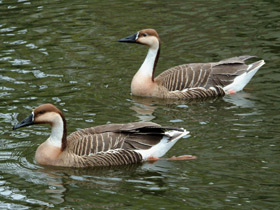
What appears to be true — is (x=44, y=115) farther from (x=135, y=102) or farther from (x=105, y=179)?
(x=135, y=102)

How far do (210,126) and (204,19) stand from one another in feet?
24.3

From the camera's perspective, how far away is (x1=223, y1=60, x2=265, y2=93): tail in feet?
48.5

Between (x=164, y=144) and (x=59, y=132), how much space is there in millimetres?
1790

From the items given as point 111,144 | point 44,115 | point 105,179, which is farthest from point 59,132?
point 105,179

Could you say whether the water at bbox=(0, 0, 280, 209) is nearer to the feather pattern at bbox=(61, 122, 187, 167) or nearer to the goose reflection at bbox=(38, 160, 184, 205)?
the goose reflection at bbox=(38, 160, 184, 205)

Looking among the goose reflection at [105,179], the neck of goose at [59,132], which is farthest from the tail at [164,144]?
the neck of goose at [59,132]

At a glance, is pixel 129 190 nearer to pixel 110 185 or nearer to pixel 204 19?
pixel 110 185

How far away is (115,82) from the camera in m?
15.4

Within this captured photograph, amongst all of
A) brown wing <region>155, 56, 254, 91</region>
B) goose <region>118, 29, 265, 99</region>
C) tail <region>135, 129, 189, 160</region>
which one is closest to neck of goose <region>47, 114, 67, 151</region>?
tail <region>135, 129, 189, 160</region>

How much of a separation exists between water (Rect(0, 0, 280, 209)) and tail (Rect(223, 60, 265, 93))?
0.86 feet

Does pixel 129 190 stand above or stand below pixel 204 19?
below

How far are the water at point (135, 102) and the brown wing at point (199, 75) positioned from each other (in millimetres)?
452

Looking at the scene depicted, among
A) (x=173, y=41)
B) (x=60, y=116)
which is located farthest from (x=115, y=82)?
(x=60, y=116)

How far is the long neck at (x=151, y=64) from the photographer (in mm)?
A: 14992
